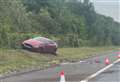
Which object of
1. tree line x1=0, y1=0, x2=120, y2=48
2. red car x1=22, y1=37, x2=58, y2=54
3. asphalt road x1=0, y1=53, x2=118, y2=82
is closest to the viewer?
asphalt road x1=0, y1=53, x2=118, y2=82

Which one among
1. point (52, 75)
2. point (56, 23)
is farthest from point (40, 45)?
point (56, 23)

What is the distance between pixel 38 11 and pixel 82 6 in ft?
99.9

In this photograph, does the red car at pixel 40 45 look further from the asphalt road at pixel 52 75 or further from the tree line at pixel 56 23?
the asphalt road at pixel 52 75

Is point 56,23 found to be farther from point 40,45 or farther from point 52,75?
point 52,75

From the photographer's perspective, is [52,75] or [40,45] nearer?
[52,75]

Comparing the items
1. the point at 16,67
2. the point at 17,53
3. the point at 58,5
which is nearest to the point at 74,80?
the point at 16,67

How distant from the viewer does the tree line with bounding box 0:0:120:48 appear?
152 feet

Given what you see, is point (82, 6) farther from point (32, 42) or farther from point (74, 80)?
point (74, 80)

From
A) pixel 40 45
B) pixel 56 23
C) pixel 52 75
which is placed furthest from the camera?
pixel 56 23

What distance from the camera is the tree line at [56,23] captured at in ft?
152

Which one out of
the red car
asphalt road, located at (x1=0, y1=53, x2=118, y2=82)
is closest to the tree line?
the red car

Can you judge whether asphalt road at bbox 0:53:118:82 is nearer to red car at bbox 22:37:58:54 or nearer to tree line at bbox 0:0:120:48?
red car at bbox 22:37:58:54

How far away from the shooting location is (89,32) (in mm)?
102500

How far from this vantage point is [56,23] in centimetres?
7462
